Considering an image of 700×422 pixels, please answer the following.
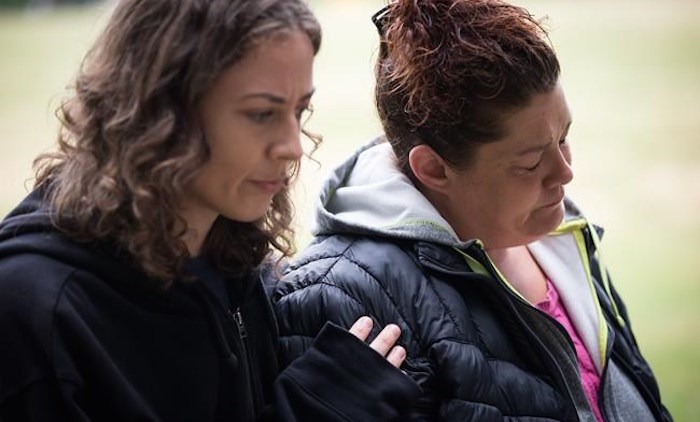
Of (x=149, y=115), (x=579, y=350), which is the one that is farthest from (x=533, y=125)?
(x=149, y=115)

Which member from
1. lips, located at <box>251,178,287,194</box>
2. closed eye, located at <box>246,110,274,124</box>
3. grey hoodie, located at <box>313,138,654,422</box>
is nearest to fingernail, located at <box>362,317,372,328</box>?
grey hoodie, located at <box>313,138,654,422</box>

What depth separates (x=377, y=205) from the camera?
6.34 feet

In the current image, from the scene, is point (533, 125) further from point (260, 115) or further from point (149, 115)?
point (149, 115)

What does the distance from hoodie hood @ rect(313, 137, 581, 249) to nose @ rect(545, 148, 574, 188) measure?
0.19m

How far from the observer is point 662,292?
176 inches

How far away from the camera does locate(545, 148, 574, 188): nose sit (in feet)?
6.21

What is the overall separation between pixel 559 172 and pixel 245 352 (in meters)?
0.65

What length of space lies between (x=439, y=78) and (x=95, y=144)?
0.65 m

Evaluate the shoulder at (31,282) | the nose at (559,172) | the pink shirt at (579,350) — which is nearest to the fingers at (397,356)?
the pink shirt at (579,350)

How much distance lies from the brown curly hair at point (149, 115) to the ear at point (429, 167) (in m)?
0.45

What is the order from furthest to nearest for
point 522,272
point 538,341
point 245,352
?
point 522,272
point 538,341
point 245,352

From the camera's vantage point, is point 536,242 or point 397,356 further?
point 536,242

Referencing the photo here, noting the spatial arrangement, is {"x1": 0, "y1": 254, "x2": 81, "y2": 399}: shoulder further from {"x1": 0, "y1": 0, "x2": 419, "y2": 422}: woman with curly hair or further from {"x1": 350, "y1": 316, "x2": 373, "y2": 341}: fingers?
{"x1": 350, "y1": 316, "x2": 373, "y2": 341}: fingers

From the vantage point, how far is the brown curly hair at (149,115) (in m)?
1.45
